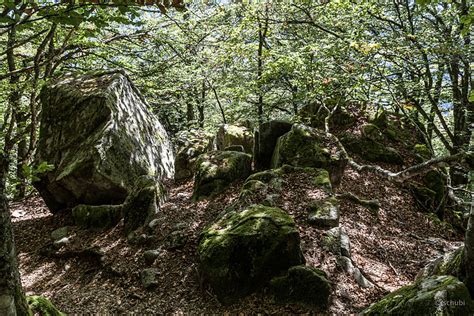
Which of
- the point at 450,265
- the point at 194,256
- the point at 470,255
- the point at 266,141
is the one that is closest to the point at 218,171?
the point at 266,141

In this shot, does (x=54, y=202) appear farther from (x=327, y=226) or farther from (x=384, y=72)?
(x=384, y=72)

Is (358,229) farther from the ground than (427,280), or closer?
closer

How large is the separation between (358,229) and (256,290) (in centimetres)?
280

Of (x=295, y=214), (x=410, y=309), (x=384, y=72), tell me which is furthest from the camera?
(x=384, y=72)

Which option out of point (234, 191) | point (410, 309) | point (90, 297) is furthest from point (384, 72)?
point (90, 297)

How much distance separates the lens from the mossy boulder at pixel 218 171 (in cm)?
846

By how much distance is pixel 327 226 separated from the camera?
19.9 feet

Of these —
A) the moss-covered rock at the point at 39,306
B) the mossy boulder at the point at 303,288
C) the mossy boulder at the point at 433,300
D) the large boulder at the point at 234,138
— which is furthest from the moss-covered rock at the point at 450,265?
the large boulder at the point at 234,138

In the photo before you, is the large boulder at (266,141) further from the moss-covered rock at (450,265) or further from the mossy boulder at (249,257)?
the moss-covered rock at (450,265)

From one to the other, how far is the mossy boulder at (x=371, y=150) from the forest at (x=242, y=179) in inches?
1.9

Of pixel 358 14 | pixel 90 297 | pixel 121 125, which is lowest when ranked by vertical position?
pixel 90 297

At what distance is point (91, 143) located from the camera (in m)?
8.75

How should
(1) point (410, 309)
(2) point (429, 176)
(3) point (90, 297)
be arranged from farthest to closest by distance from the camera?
(2) point (429, 176), (3) point (90, 297), (1) point (410, 309)

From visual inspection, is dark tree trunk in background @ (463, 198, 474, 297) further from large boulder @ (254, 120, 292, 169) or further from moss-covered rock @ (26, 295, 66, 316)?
large boulder @ (254, 120, 292, 169)
